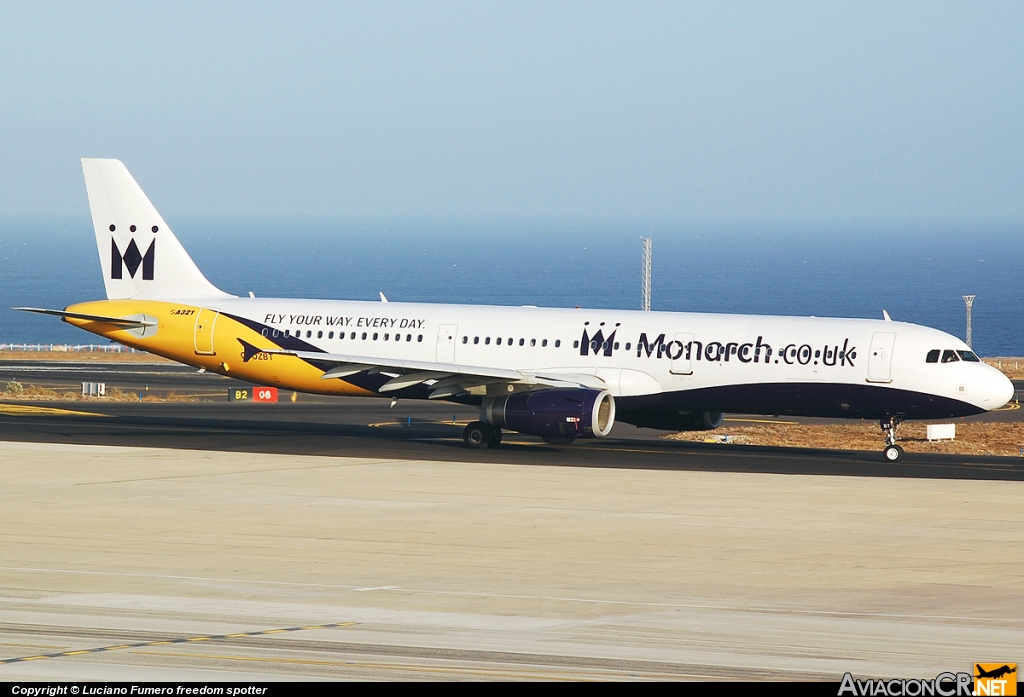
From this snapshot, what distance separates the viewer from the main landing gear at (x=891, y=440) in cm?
4158

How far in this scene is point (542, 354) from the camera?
4372 cm

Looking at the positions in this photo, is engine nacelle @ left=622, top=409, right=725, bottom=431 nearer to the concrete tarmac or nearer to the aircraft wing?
the aircraft wing

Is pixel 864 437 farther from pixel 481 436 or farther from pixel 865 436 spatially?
pixel 481 436

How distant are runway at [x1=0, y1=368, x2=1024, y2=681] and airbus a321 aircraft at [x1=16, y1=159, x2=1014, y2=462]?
64.0 inches

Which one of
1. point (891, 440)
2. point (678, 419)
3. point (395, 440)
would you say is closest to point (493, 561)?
point (678, 419)

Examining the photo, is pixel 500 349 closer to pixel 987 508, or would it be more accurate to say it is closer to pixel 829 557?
pixel 987 508

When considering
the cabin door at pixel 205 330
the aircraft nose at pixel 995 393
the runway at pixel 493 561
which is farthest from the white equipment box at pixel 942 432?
the cabin door at pixel 205 330

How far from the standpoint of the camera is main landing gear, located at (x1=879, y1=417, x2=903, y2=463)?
41.6 m

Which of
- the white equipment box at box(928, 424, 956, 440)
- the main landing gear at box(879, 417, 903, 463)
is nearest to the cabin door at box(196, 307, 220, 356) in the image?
the main landing gear at box(879, 417, 903, 463)

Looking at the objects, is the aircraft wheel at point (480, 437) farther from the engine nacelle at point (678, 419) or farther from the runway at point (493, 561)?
the engine nacelle at point (678, 419)

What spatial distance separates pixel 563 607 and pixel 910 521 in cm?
1208

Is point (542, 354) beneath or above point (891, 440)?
above

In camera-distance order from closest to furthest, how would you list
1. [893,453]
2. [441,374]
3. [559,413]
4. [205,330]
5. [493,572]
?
[493,572] → [559,413] → [893,453] → [441,374] → [205,330]

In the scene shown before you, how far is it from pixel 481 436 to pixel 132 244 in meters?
14.7
